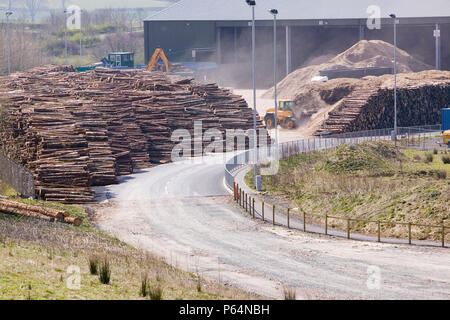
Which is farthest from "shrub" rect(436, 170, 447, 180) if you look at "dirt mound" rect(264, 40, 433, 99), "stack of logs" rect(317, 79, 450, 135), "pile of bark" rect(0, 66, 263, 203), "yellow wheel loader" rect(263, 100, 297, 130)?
"dirt mound" rect(264, 40, 433, 99)

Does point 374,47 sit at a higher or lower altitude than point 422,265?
higher

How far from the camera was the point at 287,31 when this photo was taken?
102 m

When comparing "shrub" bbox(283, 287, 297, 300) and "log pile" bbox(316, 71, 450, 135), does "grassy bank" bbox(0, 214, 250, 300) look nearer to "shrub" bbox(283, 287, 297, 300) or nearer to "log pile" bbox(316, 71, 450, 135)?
"shrub" bbox(283, 287, 297, 300)

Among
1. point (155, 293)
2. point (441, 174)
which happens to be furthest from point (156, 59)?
point (155, 293)

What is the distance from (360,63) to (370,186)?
53075 millimetres

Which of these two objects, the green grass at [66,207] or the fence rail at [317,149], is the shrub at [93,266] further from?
the green grass at [66,207]

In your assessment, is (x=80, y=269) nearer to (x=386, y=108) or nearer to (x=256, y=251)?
(x=256, y=251)

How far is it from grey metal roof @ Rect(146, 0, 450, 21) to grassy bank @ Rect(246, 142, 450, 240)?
157ft

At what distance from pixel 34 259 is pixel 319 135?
4411 centimetres

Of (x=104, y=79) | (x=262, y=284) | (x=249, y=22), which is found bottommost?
(x=262, y=284)

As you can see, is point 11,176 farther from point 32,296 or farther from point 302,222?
point 32,296

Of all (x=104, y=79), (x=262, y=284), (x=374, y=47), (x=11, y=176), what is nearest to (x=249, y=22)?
(x=374, y=47)

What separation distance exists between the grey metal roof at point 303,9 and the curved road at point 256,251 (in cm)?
6463

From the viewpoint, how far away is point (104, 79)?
77.5 metres
